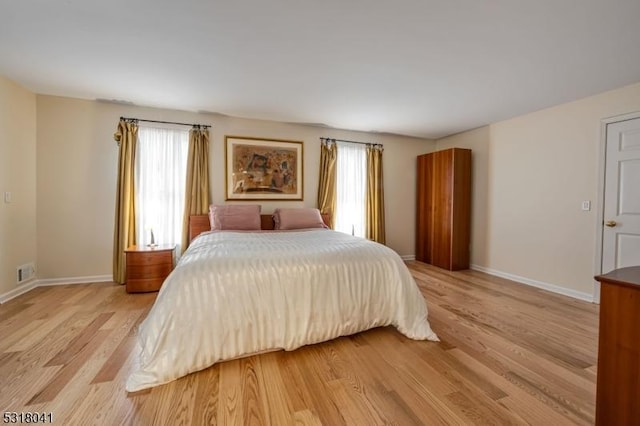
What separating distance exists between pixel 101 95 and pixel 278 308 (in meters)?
3.38

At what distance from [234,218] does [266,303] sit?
1.92 metres

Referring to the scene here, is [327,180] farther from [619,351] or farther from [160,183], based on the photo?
Answer: [619,351]

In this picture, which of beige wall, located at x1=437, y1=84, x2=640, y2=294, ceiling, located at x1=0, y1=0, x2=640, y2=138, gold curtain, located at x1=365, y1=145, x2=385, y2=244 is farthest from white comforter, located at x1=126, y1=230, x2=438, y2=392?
beige wall, located at x1=437, y1=84, x2=640, y2=294

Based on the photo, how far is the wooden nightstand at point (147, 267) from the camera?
3.07 m

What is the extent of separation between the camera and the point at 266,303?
5.92 ft

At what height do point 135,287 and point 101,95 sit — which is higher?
point 101,95

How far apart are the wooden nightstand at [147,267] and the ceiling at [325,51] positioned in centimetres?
186

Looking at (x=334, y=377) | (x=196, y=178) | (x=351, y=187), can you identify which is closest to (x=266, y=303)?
(x=334, y=377)

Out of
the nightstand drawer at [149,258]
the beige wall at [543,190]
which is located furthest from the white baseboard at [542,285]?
the nightstand drawer at [149,258]

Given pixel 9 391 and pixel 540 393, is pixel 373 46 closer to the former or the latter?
pixel 540 393

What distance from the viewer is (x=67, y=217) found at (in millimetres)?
3301

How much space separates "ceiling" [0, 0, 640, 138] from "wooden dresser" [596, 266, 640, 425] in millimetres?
1708

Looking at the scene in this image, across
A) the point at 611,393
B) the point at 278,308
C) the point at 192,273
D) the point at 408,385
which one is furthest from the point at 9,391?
the point at 611,393

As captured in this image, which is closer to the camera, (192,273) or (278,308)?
(192,273)
